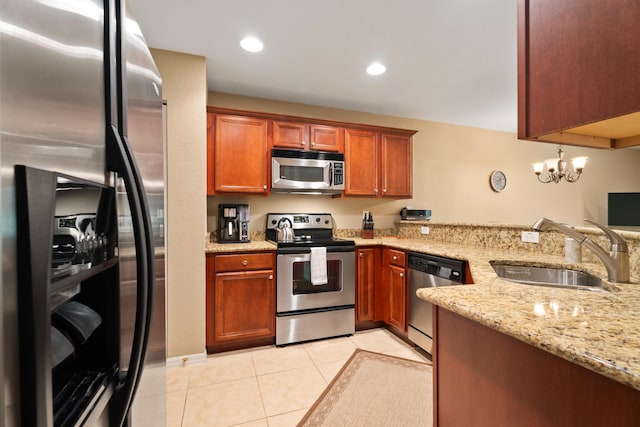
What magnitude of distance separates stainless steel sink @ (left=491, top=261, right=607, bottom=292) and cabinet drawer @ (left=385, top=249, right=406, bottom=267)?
89 cm

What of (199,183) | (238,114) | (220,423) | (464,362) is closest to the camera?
(464,362)

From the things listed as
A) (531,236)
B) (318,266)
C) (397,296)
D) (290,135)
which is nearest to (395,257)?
(397,296)

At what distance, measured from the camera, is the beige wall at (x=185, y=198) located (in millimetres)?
2385

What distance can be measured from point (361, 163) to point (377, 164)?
21cm

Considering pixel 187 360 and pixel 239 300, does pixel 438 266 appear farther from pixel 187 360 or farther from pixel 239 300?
pixel 187 360

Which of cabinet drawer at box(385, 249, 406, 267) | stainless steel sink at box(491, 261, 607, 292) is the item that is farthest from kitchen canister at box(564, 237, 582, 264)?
cabinet drawer at box(385, 249, 406, 267)

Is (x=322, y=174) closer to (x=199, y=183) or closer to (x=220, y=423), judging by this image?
(x=199, y=183)

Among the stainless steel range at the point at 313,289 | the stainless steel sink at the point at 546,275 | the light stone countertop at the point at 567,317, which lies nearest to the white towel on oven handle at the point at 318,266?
the stainless steel range at the point at 313,289

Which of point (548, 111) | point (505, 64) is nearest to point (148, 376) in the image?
point (548, 111)

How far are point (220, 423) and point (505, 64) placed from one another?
3.51 meters

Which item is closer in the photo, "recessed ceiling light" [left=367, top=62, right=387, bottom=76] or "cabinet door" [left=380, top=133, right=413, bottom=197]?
"recessed ceiling light" [left=367, top=62, right=387, bottom=76]

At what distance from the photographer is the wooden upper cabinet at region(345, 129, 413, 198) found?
11.0ft

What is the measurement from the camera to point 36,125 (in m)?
0.41

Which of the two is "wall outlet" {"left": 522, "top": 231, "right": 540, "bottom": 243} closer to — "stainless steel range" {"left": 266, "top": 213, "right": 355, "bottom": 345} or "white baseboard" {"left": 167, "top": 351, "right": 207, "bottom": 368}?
"stainless steel range" {"left": 266, "top": 213, "right": 355, "bottom": 345}
